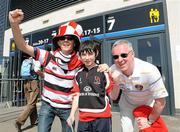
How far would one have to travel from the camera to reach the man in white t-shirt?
96.8 inches

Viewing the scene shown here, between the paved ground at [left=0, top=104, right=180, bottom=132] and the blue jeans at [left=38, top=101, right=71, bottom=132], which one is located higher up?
the blue jeans at [left=38, top=101, right=71, bottom=132]

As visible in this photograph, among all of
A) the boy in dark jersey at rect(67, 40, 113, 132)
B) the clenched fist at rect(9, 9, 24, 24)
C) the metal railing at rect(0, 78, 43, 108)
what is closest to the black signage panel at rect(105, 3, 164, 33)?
the metal railing at rect(0, 78, 43, 108)

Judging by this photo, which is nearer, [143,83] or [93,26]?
[143,83]

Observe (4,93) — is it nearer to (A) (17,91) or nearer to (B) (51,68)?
(A) (17,91)

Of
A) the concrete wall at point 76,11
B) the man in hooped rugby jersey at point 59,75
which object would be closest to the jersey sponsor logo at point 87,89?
the man in hooped rugby jersey at point 59,75

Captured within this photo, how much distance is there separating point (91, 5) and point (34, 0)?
468 centimetres

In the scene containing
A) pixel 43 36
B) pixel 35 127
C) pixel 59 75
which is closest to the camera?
pixel 59 75

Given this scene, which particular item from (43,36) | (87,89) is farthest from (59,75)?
(43,36)

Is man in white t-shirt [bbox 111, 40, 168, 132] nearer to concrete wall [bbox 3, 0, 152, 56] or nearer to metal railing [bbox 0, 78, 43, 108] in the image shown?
concrete wall [bbox 3, 0, 152, 56]

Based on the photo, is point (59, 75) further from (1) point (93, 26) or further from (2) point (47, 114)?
(1) point (93, 26)

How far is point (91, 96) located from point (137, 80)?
0.51 metres

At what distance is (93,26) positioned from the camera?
9.63 meters

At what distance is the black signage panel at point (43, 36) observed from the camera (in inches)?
451

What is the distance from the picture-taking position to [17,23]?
243 centimetres
